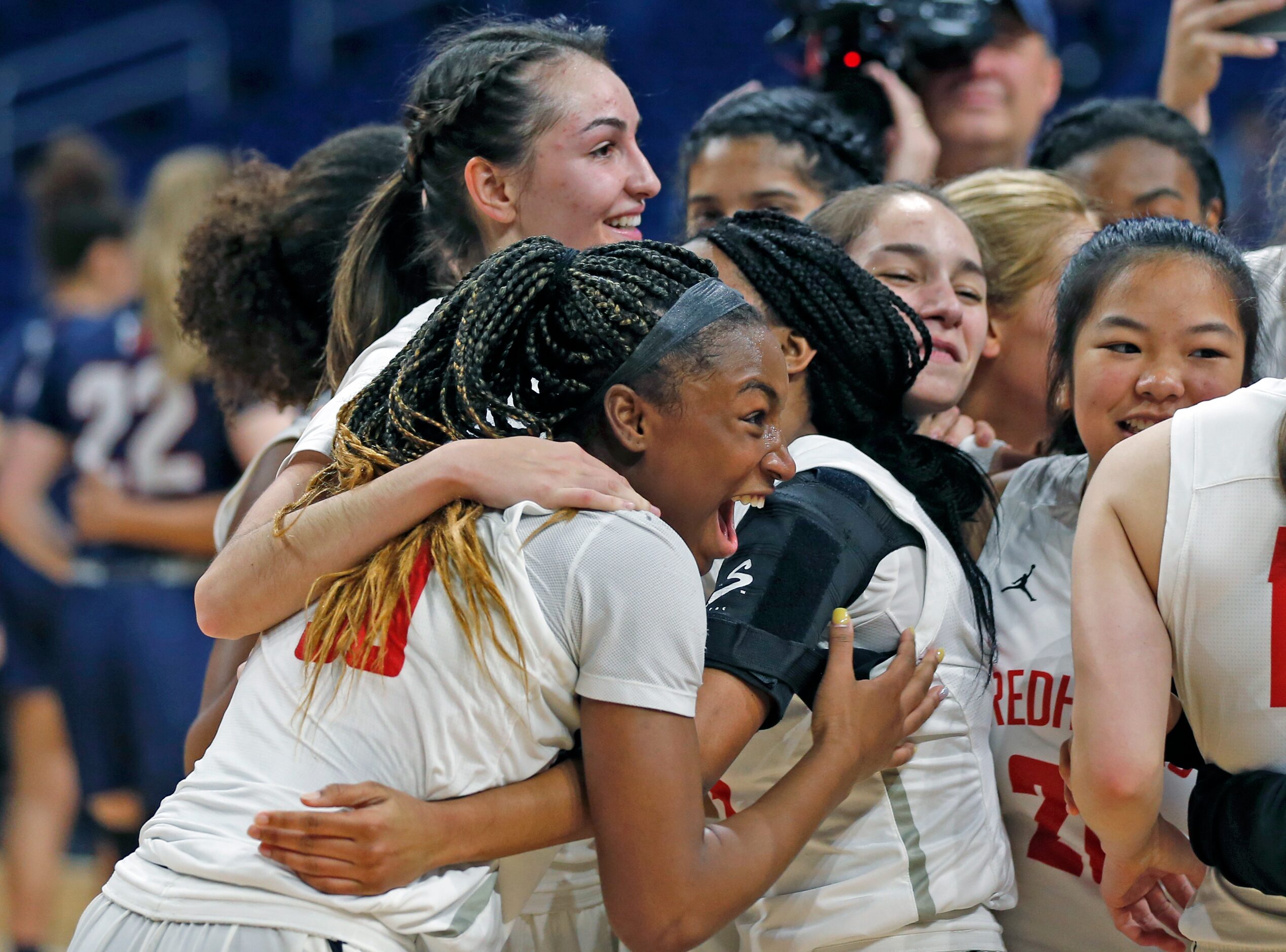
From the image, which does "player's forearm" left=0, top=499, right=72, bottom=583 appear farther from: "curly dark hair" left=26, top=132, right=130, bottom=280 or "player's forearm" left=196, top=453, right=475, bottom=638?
"player's forearm" left=196, top=453, right=475, bottom=638

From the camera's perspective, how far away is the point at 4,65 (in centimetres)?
834

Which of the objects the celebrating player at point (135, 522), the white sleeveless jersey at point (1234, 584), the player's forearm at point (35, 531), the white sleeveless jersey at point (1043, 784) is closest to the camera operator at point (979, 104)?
the white sleeveless jersey at point (1043, 784)

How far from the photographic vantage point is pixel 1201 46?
3.62 meters

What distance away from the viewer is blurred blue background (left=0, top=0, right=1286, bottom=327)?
636cm

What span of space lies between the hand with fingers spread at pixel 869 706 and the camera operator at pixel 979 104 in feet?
6.92

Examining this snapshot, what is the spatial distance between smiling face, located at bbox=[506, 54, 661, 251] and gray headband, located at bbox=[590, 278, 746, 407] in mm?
702

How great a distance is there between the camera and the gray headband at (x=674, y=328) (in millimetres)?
1767

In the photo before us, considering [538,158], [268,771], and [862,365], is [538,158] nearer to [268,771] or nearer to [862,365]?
[862,365]

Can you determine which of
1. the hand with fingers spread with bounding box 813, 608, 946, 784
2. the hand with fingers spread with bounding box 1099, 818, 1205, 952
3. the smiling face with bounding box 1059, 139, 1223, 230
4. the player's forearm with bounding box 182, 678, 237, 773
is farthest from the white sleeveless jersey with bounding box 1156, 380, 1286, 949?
the smiling face with bounding box 1059, 139, 1223, 230

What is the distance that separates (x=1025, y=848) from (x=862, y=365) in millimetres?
760

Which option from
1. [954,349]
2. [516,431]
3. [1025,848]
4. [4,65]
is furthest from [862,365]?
[4,65]

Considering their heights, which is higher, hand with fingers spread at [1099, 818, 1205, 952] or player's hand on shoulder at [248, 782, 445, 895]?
player's hand on shoulder at [248, 782, 445, 895]

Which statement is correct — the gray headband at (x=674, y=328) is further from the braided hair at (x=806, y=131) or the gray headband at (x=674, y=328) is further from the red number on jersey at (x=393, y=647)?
the braided hair at (x=806, y=131)

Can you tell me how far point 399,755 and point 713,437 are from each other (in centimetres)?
53
